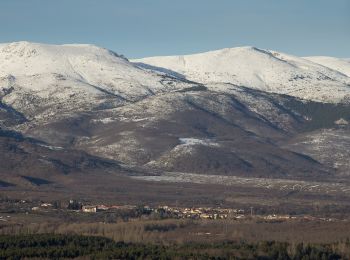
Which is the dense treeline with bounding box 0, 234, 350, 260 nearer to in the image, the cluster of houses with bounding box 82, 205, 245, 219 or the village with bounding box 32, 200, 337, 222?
the village with bounding box 32, 200, 337, 222

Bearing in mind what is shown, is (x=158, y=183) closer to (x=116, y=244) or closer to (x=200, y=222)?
(x=200, y=222)

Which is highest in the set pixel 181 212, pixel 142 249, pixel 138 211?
pixel 138 211

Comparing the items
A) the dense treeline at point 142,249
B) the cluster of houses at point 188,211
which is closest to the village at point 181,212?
the cluster of houses at point 188,211

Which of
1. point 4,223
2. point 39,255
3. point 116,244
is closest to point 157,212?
point 4,223

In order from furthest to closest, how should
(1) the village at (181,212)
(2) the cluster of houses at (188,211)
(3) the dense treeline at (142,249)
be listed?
(2) the cluster of houses at (188,211) < (1) the village at (181,212) < (3) the dense treeline at (142,249)

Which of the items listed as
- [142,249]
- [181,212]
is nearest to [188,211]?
[181,212]

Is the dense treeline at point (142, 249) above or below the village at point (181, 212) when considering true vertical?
below

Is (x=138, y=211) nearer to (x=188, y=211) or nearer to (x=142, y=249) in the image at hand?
(x=188, y=211)

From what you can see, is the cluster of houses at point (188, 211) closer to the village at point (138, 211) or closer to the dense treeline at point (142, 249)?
the village at point (138, 211)
